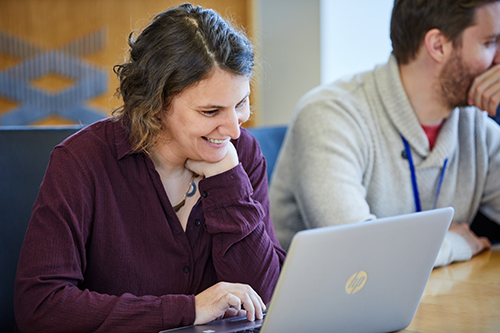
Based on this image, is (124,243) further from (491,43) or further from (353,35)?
(353,35)

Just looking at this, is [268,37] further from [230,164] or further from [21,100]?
[230,164]

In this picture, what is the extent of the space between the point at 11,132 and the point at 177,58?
499 millimetres

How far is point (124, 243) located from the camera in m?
1.04

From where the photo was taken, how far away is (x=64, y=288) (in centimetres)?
90

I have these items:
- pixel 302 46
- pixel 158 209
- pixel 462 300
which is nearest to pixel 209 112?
pixel 158 209

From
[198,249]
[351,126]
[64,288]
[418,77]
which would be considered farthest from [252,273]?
[418,77]

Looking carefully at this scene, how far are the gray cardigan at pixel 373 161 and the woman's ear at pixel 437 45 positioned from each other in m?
0.12

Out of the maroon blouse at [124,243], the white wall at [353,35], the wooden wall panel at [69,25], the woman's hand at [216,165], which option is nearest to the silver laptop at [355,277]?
the maroon blouse at [124,243]

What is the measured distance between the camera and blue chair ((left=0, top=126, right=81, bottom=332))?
1170 mm

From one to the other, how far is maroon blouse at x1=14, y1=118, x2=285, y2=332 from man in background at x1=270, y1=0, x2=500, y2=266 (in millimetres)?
327

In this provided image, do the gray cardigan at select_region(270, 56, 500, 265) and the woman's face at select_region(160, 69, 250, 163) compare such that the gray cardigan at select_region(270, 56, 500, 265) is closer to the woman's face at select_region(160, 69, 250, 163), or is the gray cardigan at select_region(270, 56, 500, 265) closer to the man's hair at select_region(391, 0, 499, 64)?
the man's hair at select_region(391, 0, 499, 64)

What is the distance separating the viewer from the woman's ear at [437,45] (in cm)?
154

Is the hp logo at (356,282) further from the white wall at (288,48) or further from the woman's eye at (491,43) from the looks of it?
the white wall at (288,48)

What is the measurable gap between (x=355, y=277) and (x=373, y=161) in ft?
2.74
